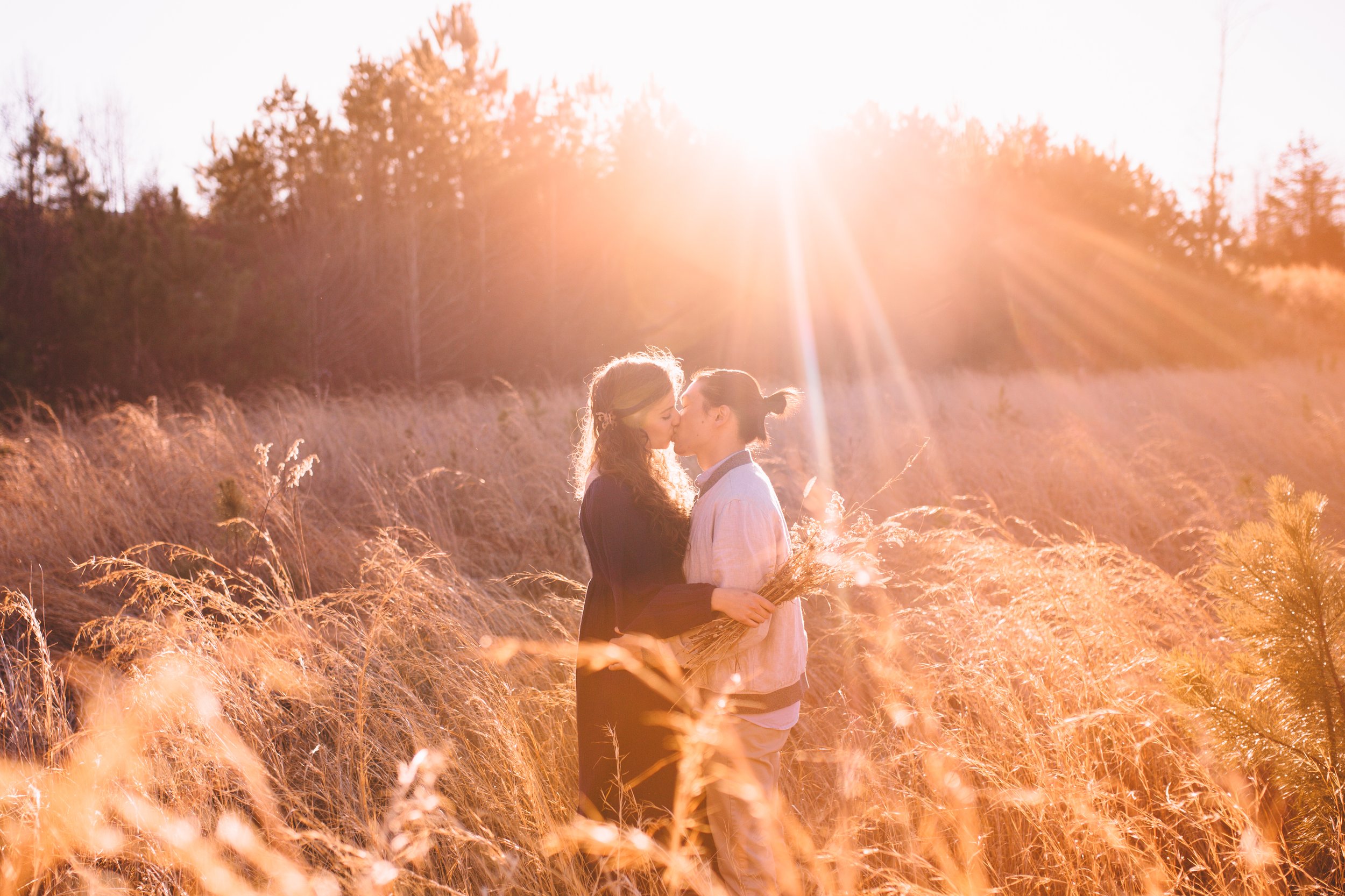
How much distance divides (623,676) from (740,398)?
847 millimetres

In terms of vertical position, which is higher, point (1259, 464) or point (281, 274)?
point (281, 274)

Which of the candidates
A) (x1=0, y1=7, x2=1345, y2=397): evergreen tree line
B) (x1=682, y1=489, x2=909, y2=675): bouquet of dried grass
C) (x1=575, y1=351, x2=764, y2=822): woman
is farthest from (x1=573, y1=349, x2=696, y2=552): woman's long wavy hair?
(x1=0, y1=7, x2=1345, y2=397): evergreen tree line

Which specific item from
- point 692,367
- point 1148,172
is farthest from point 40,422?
point 1148,172

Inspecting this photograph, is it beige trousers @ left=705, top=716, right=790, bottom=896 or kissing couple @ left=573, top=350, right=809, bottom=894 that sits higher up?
kissing couple @ left=573, top=350, right=809, bottom=894

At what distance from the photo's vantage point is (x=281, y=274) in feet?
43.0

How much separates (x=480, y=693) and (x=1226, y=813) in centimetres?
221

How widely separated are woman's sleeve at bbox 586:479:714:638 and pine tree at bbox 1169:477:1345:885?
1.10 m

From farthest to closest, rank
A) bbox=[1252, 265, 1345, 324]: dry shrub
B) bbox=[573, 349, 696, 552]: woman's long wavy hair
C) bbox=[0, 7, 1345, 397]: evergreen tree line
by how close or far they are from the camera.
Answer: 1. bbox=[1252, 265, 1345, 324]: dry shrub
2. bbox=[0, 7, 1345, 397]: evergreen tree line
3. bbox=[573, 349, 696, 552]: woman's long wavy hair

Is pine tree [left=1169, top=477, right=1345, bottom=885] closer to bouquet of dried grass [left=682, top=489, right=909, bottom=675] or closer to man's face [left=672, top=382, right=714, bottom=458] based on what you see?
bouquet of dried grass [left=682, top=489, right=909, bottom=675]

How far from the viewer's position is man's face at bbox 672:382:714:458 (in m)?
2.04

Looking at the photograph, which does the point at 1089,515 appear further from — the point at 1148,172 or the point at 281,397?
the point at 1148,172

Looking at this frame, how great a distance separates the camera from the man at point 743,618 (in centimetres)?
187

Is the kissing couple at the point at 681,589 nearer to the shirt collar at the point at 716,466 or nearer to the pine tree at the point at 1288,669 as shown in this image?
the shirt collar at the point at 716,466

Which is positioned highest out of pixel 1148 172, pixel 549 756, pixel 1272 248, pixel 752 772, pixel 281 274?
pixel 1148 172
